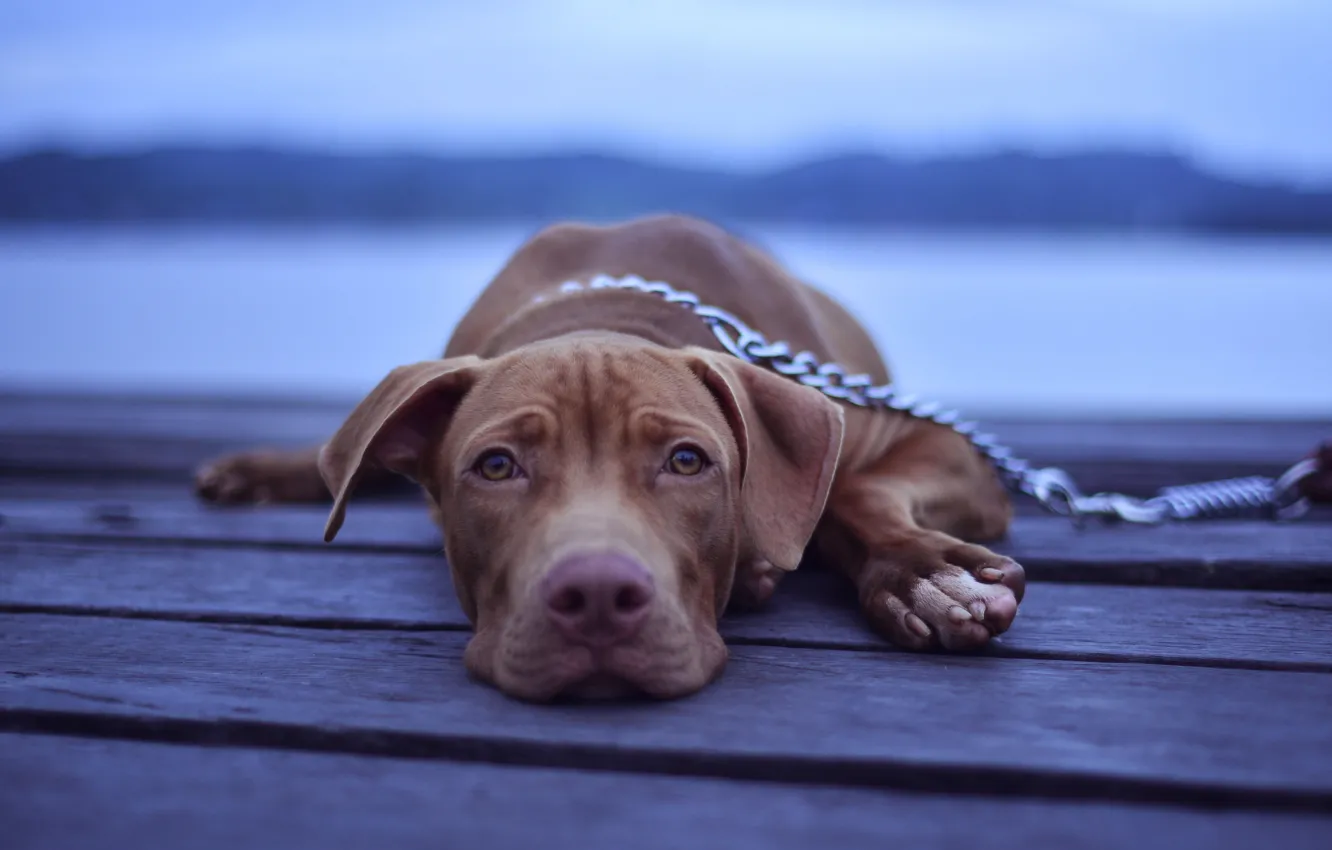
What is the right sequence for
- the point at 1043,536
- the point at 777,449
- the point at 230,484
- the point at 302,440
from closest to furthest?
1. the point at 777,449
2. the point at 1043,536
3. the point at 230,484
4. the point at 302,440

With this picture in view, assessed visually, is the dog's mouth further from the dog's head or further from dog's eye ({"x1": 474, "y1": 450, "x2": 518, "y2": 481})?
dog's eye ({"x1": 474, "y1": 450, "x2": 518, "y2": 481})

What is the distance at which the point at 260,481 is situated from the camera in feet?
14.7

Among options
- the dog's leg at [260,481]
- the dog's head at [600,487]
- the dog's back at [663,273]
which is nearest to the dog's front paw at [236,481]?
the dog's leg at [260,481]

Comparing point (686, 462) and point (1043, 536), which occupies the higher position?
point (686, 462)

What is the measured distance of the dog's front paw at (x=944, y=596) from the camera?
8.11ft

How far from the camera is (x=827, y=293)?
4520 millimetres

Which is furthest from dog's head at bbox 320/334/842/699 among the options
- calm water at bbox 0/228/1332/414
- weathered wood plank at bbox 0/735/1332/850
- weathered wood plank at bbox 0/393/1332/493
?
calm water at bbox 0/228/1332/414

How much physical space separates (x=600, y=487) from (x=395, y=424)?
61 centimetres

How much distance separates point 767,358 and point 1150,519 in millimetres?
1308

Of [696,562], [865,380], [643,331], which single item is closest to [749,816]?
[696,562]

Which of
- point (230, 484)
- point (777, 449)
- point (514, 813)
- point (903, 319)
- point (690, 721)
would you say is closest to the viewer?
point (514, 813)

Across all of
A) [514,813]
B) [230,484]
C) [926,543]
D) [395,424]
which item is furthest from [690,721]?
[230,484]

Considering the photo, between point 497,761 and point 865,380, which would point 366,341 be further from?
point 497,761

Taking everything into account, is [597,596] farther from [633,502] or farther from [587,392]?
[587,392]
